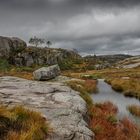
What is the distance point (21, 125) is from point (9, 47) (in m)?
108

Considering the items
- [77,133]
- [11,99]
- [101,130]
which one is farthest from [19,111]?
[101,130]

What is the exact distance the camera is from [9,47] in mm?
114688

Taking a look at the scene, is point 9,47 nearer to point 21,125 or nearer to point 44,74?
point 44,74

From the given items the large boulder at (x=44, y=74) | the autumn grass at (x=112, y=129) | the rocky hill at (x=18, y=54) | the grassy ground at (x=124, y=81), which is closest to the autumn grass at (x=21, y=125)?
the autumn grass at (x=112, y=129)

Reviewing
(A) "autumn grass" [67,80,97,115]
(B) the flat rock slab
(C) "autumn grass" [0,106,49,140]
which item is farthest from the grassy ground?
(C) "autumn grass" [0,106,49,140]

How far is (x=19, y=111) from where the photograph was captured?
11.1 m

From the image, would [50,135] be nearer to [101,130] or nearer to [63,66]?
[101,130]

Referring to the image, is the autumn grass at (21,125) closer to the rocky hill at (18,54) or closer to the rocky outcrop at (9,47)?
the rocky hill at (18,54)

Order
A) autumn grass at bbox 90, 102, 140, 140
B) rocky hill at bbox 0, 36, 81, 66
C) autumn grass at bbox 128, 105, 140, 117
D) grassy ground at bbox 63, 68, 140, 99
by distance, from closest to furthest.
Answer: autumn grass at bbox 90, 102, 140, 140, autumn grass at bbox 128, 105, 140, 117, grassy ground at bbox 63, 68, 140, 99, rocky hill at bbox 0, 36, 81, 66

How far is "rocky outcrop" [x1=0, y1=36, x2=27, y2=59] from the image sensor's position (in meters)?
A: 109

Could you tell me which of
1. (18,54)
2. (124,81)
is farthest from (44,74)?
(18,54)

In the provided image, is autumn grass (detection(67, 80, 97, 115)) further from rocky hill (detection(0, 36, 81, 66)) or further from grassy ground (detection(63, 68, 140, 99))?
rocky hill (detection(0, 36, 81, 66))

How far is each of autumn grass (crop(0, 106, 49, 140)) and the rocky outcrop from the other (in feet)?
326

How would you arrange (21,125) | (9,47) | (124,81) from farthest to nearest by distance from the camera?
(9,47)
(124,81)
(21,125)
